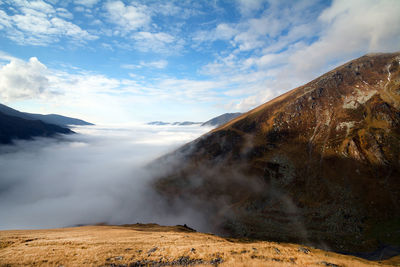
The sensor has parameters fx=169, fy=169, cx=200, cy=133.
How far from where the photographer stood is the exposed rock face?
75500 millimetres

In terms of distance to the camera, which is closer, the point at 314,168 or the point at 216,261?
the point at 216,261

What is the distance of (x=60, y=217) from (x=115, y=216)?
3600 inches

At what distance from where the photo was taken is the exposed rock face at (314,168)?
248 ft

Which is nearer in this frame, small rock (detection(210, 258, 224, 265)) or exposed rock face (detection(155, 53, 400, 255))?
small rock (detection(210, 258, 224, 265))

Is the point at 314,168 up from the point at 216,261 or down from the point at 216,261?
down

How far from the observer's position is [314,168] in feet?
345

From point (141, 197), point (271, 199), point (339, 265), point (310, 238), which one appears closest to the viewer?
point (339, 265)

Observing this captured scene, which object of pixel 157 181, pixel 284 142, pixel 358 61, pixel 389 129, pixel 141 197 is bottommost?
pixel 141 197

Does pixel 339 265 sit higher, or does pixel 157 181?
pixel 339 265

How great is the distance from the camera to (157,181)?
530ft

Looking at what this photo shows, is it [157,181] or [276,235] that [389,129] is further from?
[157,181]

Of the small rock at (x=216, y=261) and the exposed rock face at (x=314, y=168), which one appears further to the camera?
the exposed rock face at (x=314, y=168)

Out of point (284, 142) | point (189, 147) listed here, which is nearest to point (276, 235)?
point (284, 142)

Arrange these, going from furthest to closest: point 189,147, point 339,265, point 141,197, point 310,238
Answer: point 189,147, point 141,197, point 310,238, point 339,265
